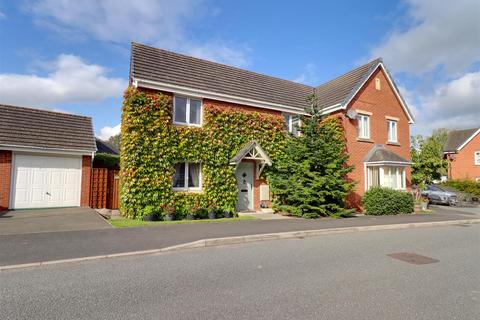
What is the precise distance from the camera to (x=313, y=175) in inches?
533

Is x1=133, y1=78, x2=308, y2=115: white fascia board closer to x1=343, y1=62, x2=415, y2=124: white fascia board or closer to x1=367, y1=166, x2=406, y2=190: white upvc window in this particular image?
x1=343, y1=62, x2=415, y2=124: white fascia board

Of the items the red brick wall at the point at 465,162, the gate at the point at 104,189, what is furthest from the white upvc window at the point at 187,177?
the red brick wall at the point at 465,162

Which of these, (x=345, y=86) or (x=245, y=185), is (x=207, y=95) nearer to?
(x=245, y=185)

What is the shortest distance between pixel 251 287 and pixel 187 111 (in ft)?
34.0

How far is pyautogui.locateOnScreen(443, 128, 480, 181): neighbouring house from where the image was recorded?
3741 cm

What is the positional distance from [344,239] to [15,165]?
46.8 ft

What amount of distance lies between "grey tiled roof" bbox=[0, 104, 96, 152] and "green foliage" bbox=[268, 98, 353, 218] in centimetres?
1006

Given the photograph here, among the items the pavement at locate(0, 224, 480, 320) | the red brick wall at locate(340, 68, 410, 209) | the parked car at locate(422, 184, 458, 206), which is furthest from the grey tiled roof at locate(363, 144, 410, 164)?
the pavement at locate(0, 224, 480, 320)

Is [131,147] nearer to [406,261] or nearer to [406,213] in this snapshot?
[406,261]

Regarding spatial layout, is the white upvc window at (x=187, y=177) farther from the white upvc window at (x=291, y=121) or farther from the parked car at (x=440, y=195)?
the parked car at (x=440, y=195)

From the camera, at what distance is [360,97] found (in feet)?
59.9

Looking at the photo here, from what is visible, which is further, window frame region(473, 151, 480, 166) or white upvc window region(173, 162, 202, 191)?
window frame region(473, 151, 480, 166)

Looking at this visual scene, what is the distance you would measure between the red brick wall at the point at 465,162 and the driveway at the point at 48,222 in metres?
41.6

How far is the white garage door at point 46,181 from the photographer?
13797mm
